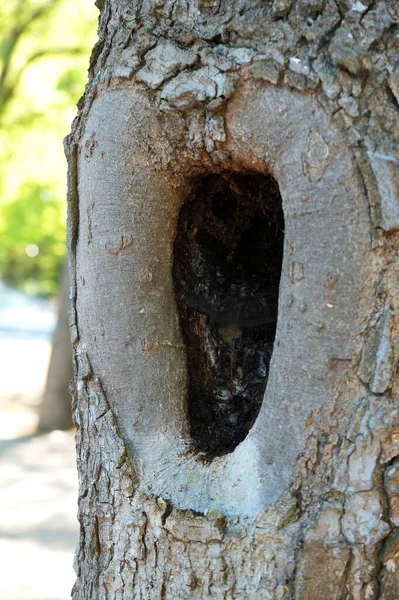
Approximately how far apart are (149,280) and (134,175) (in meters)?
0.26

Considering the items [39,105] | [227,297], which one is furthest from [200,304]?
[39,105]

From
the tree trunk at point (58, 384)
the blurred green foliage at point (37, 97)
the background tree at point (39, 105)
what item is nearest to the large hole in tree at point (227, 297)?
the tree trunk at point (58, 384)

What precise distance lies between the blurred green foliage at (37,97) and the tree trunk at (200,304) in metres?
9.40

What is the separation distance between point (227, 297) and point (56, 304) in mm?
7834

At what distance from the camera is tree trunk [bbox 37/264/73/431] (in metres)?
8.48

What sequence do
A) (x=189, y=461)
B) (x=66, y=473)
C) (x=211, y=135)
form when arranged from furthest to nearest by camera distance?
(x=66, y=473)
(x=189, y=461)
(x=211, y=135)

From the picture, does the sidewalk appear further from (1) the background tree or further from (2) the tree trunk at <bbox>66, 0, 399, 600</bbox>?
(2) the tree trunk at <bbox>66, 0, 399, 600</bbox>

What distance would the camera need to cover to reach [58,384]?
8609 mm

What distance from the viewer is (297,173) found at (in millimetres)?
1392

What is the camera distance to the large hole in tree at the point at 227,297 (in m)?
1.83

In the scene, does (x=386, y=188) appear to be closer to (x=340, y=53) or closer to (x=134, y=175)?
(x=340, y=53)

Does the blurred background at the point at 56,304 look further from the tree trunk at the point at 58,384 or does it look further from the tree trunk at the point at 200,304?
the tree trunk at the point at 200,304

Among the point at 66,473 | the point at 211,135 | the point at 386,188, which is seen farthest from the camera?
the point at 66,473

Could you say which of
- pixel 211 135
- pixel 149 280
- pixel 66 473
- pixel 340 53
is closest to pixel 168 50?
pixel 211 135
